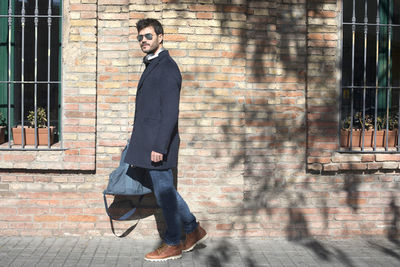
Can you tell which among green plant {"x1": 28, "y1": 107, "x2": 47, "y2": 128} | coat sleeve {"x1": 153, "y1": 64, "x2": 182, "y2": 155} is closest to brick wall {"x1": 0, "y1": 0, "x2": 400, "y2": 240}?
green plant {"x1": 28, "y1": 107, "x2": 47, "y2": 128}

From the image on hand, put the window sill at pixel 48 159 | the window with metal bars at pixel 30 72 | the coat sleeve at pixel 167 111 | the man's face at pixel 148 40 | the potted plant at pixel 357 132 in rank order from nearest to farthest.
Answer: the coat sleeve at pixel 167 111 < the man's face at pixel 148 40 < the window sill at pixel 48 159 < the window with metal bars at pixel 30 72 < the potted plant at pixel 357 132

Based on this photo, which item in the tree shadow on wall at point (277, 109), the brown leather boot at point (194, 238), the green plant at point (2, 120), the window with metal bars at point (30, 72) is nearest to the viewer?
the brown leather boot at point (194, 238)

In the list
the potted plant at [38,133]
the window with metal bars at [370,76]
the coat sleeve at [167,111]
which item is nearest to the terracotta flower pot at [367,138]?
the window with metal bars at [370,76]

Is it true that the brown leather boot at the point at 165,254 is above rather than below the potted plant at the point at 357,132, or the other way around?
below

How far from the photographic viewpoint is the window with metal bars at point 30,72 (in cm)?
558

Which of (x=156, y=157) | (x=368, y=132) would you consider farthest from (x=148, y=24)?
(x=368, y=132)

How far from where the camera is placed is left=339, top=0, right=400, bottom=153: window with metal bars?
18.9ft

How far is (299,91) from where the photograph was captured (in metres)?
5.55

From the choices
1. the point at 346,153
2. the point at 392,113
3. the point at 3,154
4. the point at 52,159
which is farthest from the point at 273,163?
the point at 3,154

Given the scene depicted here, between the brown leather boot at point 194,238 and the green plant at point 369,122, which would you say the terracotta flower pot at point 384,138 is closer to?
the green plant at point 369,122

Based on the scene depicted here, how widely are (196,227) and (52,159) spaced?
1730 millimetres

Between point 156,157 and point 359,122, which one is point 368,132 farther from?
point 156,157

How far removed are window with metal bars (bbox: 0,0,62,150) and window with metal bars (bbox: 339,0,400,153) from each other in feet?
10.8

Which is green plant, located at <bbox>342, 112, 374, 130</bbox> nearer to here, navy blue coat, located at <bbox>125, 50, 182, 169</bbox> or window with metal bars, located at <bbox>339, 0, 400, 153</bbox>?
window with metal bars, located at <bbox>339, 0, 400, 153</bbox>
